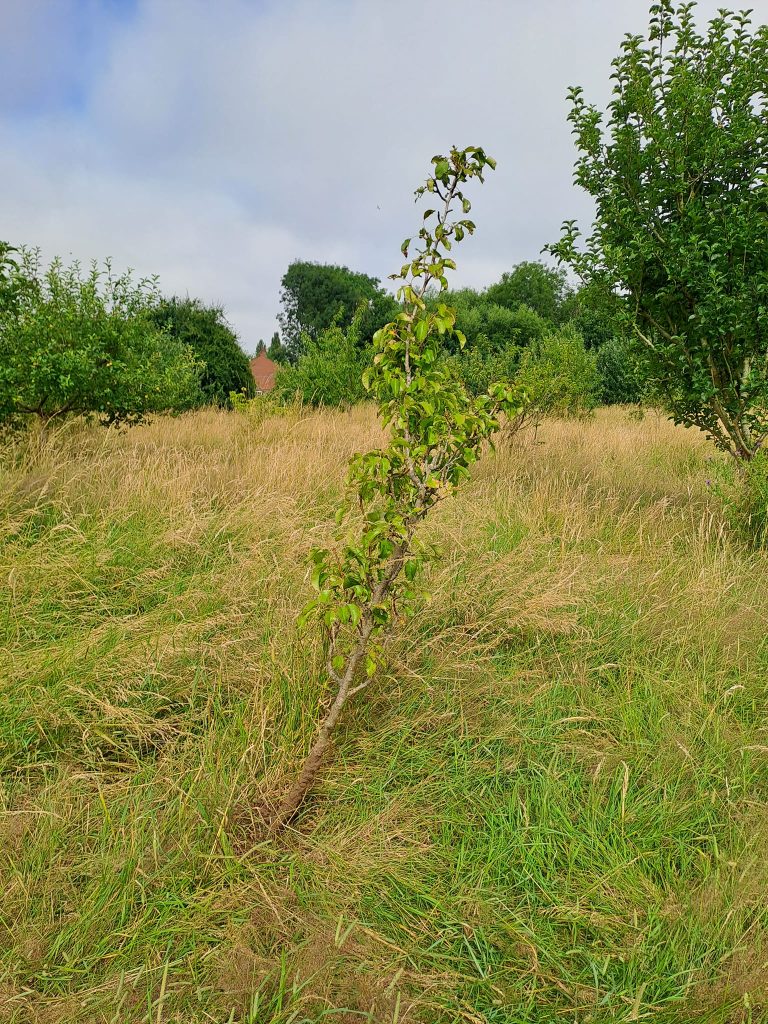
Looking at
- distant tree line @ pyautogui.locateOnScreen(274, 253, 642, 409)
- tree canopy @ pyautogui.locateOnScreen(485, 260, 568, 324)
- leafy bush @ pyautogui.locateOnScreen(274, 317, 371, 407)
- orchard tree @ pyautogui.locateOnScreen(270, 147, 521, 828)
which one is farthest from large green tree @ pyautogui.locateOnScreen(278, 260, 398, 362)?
orchard tree @ pyautogui.locateOnScreen(270, 147, 521, 828)

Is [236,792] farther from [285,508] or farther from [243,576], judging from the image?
[285,508]

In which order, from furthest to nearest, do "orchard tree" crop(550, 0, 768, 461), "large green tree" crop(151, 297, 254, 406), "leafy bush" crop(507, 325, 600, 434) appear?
"large green tree" crop(151, 297, 254, 406) → "leafy bush" crop(507, 325, 600, 434) → "orchard tree" crop(550, 0, 768, 461)

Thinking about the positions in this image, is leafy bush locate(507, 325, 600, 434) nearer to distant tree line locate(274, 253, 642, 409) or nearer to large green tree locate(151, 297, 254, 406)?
distant tree line locate(274, 253, 642, 409)

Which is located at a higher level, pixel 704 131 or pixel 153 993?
pixel 704 131

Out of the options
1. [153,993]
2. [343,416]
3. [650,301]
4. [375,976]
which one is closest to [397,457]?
[375,976]

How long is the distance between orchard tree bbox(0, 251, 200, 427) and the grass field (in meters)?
2.20

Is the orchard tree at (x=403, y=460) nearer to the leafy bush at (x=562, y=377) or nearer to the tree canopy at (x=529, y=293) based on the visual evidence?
the leafy bush at (x=562, y=377)

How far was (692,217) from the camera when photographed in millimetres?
4879

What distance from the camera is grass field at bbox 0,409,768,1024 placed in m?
1.65

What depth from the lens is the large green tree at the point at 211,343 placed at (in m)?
13.4

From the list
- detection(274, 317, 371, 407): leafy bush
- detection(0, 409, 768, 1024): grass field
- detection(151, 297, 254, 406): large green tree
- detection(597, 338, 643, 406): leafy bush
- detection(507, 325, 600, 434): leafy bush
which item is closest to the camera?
detection(0, 409, 768, 1024): grass field

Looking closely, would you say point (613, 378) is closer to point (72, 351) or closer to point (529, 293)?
point (72, 351)

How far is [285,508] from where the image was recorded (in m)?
4.53

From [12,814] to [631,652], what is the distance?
2543 millimetres
